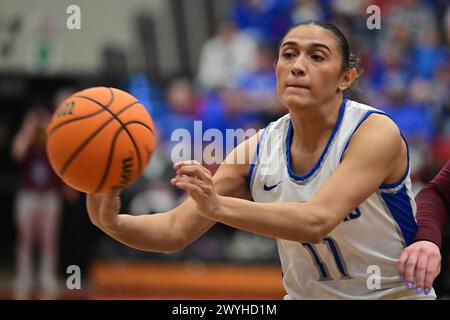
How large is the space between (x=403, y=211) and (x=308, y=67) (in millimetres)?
876

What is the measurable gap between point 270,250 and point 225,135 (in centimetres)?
150

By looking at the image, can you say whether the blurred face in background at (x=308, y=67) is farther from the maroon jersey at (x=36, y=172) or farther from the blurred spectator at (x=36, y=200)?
the maroon jersey at (x=36, y=172)

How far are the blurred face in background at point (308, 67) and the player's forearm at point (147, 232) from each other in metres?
0.89

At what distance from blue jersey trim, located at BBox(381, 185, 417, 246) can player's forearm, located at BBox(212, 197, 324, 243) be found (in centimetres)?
60

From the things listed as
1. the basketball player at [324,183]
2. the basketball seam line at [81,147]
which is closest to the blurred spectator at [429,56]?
the basketball player at [324,183]

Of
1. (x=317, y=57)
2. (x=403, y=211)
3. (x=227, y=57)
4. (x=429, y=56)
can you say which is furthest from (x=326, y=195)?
(x=227, y=57)

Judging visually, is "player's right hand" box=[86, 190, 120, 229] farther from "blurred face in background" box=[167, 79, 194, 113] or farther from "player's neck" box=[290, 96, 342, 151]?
"blurred face in background" box=[167, 79, 194, 113]

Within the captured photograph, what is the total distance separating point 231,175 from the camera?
428cm

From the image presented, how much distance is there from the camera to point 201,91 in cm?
1098

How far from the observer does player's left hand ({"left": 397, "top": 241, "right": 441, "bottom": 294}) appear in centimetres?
372

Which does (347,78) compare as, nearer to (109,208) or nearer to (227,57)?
(109,208)
